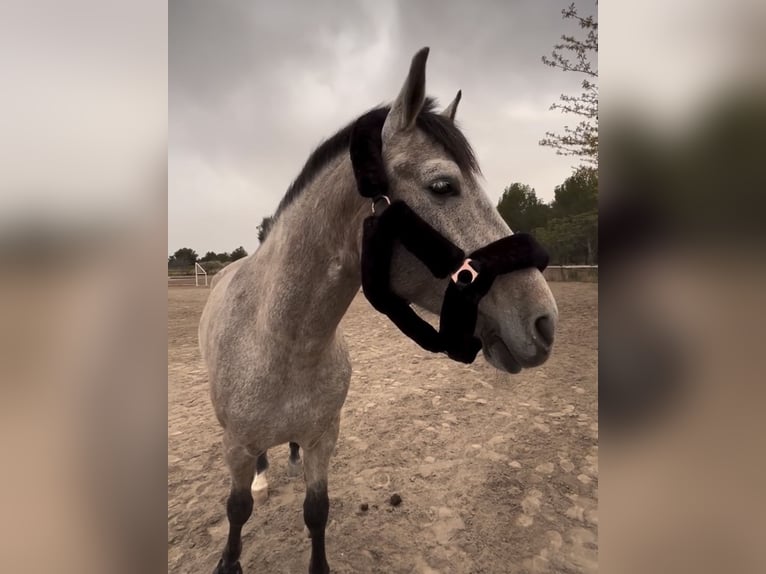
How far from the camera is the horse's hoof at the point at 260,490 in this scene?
9.21ft

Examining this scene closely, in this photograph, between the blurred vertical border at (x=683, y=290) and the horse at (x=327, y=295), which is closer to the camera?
the blurred vertical border at (x=683, y=290)

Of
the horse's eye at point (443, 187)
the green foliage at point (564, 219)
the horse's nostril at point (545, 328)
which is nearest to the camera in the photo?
the horse's nostril at point (545, 328)

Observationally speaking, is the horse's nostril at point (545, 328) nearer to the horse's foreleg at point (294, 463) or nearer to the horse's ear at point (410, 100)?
the horse's ear at point (410, 100)

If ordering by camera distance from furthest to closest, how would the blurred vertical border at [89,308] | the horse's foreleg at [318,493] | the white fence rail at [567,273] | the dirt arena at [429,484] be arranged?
the white fence rail at [567,273]
the dirt arena at [429,484]
the horse's foreleg at [318,493]
the blurred vertical border at [89,308]

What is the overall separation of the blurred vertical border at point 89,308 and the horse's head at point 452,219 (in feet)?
2.43

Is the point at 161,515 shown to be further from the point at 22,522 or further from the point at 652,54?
the point at 652,54

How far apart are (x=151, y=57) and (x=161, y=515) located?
85 cm

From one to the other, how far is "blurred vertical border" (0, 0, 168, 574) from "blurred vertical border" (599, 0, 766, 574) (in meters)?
0.84

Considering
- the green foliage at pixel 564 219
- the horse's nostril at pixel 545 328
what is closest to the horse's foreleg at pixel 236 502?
the horse's nostril at pixel 545 328

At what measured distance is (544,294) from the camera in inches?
43.1

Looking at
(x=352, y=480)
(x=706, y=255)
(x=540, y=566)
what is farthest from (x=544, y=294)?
(x=352, y=480)

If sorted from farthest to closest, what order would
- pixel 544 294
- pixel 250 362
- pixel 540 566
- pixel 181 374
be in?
pixel 181 374 → pixel 540 566 → pixel 250 362 → pixel 544 294

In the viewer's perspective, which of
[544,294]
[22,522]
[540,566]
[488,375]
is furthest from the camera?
[488,375]

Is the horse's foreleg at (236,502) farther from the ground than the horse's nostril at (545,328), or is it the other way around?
the horse's nostril at (545,328)
